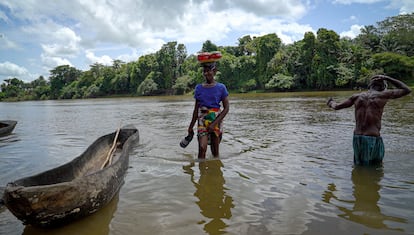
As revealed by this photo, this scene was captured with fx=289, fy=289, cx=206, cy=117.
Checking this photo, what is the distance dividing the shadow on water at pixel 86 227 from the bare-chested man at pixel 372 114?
13.3 ft

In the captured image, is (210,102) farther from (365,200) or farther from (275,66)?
(275,66)

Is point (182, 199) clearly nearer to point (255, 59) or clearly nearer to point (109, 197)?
point (109, 197)

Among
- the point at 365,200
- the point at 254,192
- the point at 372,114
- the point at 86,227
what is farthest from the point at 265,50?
the point at 86,227

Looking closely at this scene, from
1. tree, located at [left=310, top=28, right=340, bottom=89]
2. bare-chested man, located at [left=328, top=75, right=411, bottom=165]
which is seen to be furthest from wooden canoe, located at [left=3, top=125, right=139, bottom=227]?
tree, located at [left=310, top=28, right=340, bottom=89]

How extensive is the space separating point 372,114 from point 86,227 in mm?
4449

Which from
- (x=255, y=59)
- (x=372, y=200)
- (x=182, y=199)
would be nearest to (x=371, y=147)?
(x=372, y=200)

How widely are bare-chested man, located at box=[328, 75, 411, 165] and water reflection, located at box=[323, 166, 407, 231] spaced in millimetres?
326

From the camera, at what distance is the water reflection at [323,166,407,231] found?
313 centimetres

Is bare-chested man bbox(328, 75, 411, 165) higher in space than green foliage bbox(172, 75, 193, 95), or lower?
lower

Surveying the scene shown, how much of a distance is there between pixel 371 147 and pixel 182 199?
3233mm

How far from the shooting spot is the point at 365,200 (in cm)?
367

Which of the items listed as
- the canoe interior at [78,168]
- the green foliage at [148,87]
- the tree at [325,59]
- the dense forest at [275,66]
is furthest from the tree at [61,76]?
the canoe interior at [78,168]

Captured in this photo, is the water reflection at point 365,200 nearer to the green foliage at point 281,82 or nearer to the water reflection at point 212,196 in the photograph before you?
the water reflection at point 212,196

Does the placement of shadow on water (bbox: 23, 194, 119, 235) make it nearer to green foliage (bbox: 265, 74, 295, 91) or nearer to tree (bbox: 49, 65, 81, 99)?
green foliage (bbox: 265, 74, 295, 91)
